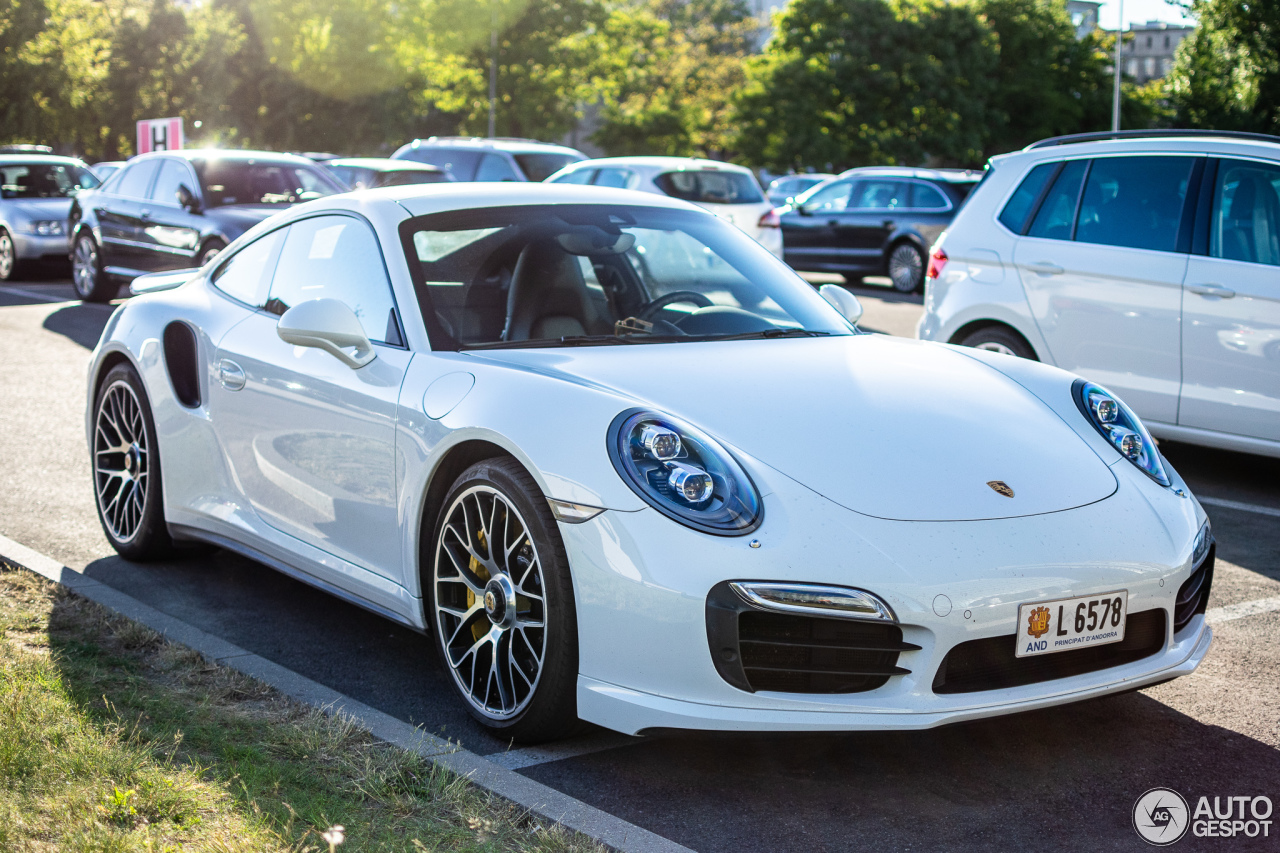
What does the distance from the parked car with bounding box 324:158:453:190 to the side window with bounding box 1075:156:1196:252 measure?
10298mm

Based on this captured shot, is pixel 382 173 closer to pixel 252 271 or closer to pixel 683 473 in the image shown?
pixel 252 271

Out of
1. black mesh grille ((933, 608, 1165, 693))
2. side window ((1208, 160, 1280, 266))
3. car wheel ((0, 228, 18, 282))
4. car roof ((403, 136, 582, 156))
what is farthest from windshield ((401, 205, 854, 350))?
car wheel ((0, 228, 18, 282))

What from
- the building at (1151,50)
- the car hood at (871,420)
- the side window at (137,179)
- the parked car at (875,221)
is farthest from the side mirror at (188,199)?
the building at (1151,50)

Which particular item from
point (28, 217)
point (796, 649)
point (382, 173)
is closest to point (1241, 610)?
point (796, 649)

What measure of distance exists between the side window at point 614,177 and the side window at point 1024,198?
8175 millimetres

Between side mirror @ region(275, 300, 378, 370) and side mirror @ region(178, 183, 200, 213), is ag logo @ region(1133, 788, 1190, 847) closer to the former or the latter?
side mirror @ region(275, 300, 378, 370)

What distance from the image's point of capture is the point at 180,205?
42.8ft

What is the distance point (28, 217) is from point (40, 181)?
104 centimetres

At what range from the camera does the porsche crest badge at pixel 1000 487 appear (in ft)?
11.0

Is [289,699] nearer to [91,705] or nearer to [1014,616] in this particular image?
[91,705]

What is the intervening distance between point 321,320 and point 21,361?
7.36 m

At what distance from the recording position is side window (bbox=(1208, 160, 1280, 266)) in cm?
646

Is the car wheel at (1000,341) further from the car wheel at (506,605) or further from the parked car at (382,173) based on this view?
the parked car at (382,173)

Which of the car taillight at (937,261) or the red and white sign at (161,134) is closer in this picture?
the car taillight at (937,261)
